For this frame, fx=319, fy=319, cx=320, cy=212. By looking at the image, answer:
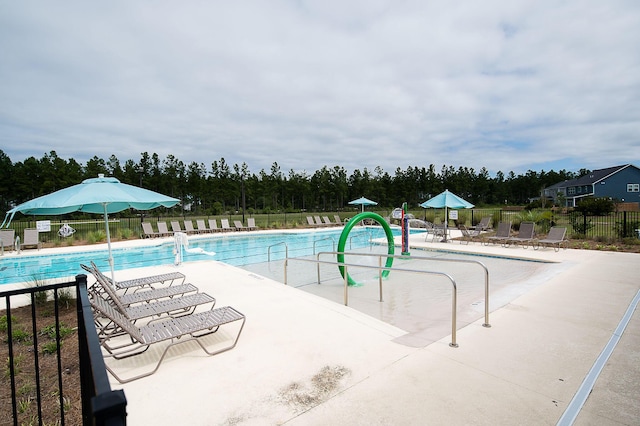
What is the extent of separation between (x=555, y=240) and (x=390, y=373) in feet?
42.7

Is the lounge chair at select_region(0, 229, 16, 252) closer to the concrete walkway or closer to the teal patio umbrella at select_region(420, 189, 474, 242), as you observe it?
the concrete walkway

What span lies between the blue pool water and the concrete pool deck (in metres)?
6.11

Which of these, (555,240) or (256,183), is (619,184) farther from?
(256,183)

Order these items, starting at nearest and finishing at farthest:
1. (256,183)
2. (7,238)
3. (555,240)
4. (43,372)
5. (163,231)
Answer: (43,372) → (555,240) → (7,238) → (163,231) → (256,183)

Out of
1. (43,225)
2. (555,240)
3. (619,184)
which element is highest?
(619,184)

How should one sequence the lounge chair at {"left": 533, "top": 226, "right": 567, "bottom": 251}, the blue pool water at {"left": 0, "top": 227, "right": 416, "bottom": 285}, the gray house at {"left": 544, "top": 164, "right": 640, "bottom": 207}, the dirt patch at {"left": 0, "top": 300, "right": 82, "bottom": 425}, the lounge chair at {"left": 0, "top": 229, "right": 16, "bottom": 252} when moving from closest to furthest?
the dirt patch at {"left": 0, "top": 300, "right": 82, "bottom": 425}
the blue pool water at {"left": 0, "top": 227, "right": 416, "bottom": 285}
the lounge chair at {"left": 533, "top": 226, "right": 567, "bottom": 251}
the lounge chair at {"left": 0, "top": 229, "right": 16, "bottom": 252}
the gray house at {"left": 544, "top": 164, "right": 640, "bottom": 207}

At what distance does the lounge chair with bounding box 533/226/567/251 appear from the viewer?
510 inches

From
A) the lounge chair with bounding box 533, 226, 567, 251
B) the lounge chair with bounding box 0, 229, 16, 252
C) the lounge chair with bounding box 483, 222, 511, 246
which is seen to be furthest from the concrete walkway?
the lounge chair with bounding box 0, 229, 16, 252

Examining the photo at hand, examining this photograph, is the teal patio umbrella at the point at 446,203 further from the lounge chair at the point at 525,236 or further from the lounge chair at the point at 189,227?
the lounge chair at the point at 189,227

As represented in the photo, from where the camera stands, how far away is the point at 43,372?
387 centimetres

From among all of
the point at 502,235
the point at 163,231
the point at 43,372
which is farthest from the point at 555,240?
the point at 163,231

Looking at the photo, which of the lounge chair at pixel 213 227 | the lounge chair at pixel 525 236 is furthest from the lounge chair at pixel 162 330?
the lounge chair at pixel 213 227

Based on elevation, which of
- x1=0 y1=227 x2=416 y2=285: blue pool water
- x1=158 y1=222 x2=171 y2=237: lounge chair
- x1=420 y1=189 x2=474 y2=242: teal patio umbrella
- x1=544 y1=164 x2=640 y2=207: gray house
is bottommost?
x1=0 y1=227 x2=416 y2=285: blue pool water

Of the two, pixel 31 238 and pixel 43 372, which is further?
A: pixel 31 238
